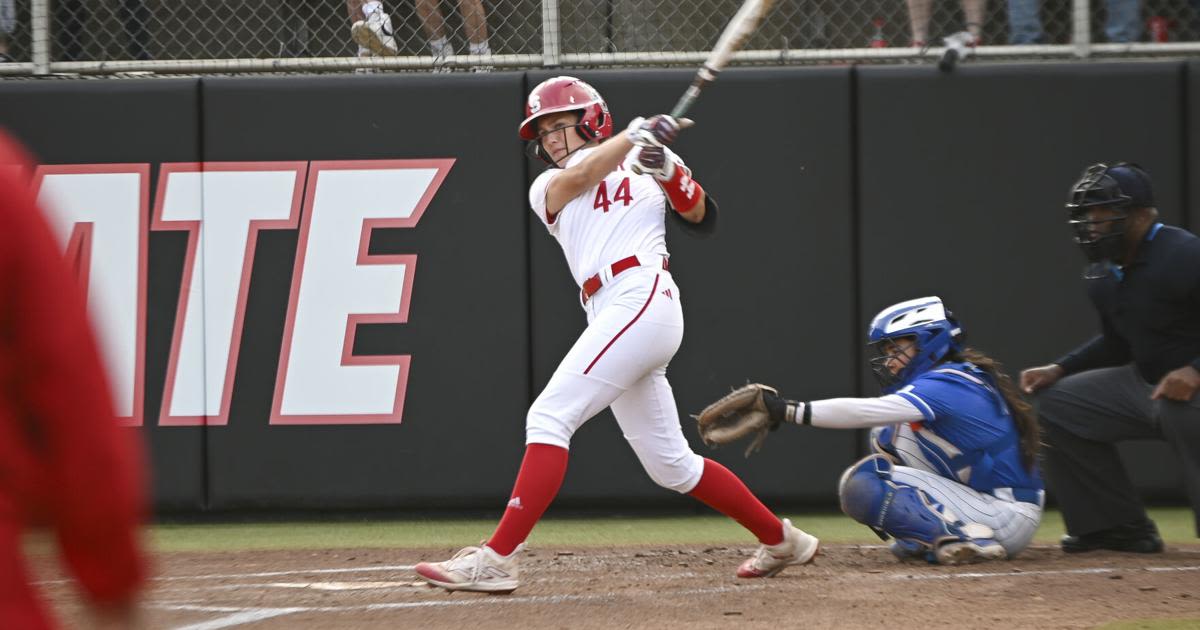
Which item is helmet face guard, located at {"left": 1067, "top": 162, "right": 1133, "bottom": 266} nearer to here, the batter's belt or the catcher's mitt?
the catcher's mitt

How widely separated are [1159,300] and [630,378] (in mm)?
2077

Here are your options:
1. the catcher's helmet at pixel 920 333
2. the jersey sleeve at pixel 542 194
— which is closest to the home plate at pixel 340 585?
the jersey sleeve at pixel 542 194

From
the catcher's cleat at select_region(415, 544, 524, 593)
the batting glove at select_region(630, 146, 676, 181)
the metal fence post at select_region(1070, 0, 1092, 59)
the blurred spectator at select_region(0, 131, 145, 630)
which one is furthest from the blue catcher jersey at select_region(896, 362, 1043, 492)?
the blurred spectator at select_region(0, 131, 145, 630)

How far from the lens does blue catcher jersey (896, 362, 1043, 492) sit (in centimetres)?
485

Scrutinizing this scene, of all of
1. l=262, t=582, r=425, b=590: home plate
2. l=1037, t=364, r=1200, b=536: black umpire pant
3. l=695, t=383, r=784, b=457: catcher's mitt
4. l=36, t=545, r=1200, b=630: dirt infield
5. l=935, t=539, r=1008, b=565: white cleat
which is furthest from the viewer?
l=1037, t=364, r=1200, b=536: black umpire pant

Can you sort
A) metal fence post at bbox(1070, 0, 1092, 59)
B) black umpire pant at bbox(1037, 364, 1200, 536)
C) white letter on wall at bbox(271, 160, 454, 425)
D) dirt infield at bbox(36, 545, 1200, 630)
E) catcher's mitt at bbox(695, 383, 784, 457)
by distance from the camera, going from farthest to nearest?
metal fence post at bbox(1070, 0, 1092, 59)
white letter on wall at bbox(271, 160, 454, 425)
black umpire pant at bbox(1037, 364, 1200, 536)
catcher's mitt at bbox(695, 383, 784, 457)
dirt infield at bbox(36, 545, 1200, 630)

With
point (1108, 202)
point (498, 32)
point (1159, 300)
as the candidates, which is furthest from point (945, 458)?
point (498, 32)

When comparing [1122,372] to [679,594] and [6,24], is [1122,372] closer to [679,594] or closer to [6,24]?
[679,594]

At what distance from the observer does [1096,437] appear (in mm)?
5234

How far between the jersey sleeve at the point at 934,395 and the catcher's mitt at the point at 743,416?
1.78 ft

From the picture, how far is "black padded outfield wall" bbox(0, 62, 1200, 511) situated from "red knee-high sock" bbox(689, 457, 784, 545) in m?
1.95

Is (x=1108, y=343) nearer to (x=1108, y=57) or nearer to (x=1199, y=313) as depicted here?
(x=1199, y=313)

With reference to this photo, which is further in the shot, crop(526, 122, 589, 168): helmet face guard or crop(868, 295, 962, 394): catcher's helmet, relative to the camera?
crop(868, 295, 962, 394): catcher's helmet

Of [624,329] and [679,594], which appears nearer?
[624,329]
